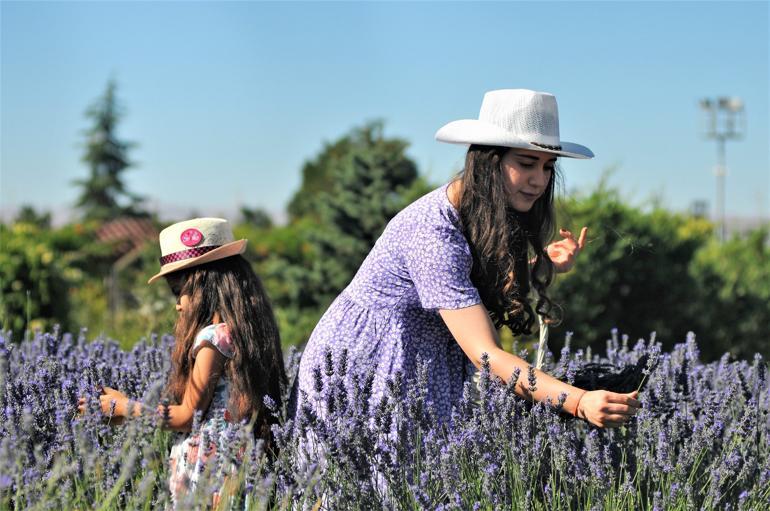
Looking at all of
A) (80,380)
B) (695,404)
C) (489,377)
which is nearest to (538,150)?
(489,377)

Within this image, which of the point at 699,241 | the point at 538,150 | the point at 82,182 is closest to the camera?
the point at 538,150

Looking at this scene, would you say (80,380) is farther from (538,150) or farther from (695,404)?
(695,404)

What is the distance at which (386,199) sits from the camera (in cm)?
958

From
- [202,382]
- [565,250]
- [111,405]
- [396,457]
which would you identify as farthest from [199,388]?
[565,250]

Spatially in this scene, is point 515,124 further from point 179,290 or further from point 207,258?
point 179,290

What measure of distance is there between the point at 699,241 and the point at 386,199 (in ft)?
10.1

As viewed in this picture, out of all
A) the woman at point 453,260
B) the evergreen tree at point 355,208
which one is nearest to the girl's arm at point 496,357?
the woman at point 453,260

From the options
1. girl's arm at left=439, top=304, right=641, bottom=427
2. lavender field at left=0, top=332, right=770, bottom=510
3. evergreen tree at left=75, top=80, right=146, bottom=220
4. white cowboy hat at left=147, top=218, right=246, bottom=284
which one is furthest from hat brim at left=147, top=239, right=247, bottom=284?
evergreen tree at left=75, top=80, right=146, bottom=220

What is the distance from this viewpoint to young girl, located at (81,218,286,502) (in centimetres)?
292

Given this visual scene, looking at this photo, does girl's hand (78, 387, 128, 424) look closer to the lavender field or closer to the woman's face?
the lavender field

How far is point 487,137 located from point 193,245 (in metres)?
1.10

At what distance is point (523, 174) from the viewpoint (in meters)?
2.68

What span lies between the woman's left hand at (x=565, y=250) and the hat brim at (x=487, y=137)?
0.40m

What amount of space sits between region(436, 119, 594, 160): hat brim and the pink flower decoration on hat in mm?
884
